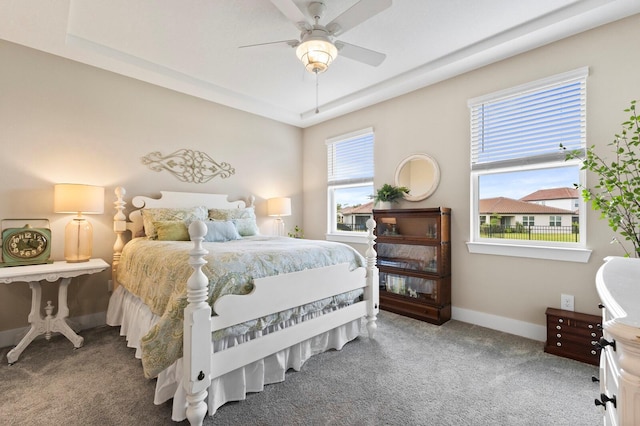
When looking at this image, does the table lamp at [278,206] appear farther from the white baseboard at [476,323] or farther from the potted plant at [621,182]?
the potted plant at [621,182]

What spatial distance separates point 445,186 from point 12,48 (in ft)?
14.3

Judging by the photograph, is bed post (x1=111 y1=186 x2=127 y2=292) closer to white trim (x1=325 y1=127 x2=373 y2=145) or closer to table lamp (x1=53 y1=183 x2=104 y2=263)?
table lamp (x1=53 y1=183 x2=104 y2=263)

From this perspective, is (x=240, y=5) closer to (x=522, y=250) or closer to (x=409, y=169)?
(x=409, y=169)

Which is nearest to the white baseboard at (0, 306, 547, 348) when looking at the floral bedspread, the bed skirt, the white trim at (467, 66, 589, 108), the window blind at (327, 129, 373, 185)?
the bed skirt

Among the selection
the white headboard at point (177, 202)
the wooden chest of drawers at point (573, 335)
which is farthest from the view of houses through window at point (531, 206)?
the white headboard at point (177, 202)

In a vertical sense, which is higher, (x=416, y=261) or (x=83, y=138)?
(x=83, y=138)

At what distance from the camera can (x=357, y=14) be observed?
74.5 inches

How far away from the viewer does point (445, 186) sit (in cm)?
328

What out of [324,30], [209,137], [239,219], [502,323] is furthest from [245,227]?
[502,323]

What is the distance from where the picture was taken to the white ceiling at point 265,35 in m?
2.25

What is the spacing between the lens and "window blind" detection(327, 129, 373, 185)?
412cm

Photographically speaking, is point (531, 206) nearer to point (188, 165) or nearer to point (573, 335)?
point (573, 335)

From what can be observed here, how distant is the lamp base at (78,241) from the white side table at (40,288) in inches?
6.5

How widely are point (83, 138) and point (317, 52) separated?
8.42 feet
